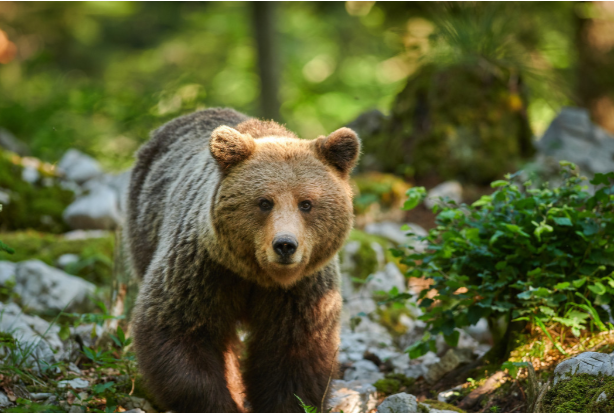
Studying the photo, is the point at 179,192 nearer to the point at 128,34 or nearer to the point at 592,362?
the point at 592,362

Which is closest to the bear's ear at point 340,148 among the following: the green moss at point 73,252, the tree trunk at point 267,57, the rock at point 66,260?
the green moss at point 73,252

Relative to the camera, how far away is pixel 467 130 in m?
9.95

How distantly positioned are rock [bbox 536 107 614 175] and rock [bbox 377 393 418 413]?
735 cm

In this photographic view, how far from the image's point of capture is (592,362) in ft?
12.1

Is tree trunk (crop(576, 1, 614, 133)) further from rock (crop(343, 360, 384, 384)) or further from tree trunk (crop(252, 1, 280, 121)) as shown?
rock (crop(343, 360, 384, 384))

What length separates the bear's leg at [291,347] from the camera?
4.29 metres

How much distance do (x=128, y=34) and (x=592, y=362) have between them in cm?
2088

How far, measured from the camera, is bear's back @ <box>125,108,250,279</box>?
543cm

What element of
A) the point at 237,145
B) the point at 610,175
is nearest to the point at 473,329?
the point at 610,175

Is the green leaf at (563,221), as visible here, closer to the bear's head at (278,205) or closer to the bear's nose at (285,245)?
the bear's head at (278,205)

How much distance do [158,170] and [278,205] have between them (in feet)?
7.37

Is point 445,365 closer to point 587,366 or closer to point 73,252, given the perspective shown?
point 587,366

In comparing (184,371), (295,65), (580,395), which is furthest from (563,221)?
(295,65)

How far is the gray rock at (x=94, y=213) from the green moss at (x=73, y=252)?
32.9 inches
